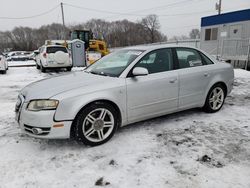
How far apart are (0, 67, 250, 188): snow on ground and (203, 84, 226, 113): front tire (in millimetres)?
444

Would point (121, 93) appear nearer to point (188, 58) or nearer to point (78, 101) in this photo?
point (78, 101)

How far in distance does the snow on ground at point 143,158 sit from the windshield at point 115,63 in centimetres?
105

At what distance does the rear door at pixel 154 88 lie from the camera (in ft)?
11.1

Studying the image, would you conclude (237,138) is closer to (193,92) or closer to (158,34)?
(193,92)

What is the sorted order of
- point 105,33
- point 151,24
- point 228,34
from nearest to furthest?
1. point 228,34
2. point 151,24
3. point 105,33

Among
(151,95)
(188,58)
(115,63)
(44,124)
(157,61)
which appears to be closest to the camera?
(44,124)

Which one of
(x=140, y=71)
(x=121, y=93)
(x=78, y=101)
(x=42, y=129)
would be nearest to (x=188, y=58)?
(x=140, y=71)

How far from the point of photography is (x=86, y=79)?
3381 millimetres

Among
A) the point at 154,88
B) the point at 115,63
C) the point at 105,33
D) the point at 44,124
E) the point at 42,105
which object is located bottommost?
the point at 44,124

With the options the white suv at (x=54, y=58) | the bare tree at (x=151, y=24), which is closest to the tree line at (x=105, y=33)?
the bare tree at (x=151, y=24)

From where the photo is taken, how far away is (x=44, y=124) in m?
2.81

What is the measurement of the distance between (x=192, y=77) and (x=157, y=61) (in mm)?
766

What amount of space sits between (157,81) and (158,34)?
74.6 meters

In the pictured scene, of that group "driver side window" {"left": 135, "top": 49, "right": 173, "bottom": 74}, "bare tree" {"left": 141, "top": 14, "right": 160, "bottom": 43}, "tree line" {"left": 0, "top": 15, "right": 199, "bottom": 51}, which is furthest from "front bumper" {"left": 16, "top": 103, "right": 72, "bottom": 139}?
"bare tree" {"left": 141, "top": 14, "right": 160, "bottom": 43}
